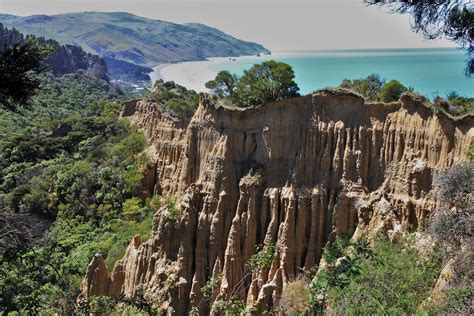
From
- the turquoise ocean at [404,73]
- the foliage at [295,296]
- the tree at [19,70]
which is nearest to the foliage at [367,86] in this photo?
the turquoise ocean at [404,73]

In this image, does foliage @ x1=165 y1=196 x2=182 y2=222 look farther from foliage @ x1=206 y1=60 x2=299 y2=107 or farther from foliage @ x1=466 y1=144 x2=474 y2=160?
foliage @ x1=466 y1=144 x2=474 y2=160

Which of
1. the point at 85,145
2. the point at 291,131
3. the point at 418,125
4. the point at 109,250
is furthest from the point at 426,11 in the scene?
the point at 85,145

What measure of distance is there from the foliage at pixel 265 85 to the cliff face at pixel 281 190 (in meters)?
2.55

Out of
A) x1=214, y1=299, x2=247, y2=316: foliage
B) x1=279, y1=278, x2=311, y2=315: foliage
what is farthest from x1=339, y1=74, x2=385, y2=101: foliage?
x1=214, y1=299, x2=247, y2=316: foliage

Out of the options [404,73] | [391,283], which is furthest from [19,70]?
[404,73]

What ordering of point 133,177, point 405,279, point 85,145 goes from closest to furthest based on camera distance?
1. point 405,279
2. point 133,177
3. point 85,145

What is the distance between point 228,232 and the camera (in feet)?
74.4

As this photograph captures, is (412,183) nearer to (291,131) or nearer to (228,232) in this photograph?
(291,131)

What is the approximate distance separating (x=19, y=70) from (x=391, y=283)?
1039 cm

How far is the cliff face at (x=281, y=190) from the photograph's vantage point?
61.6 feet

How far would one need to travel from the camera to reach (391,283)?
1326 centimetres

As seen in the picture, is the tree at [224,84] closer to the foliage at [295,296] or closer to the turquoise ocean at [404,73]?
the turquoise ocean at [404,73]

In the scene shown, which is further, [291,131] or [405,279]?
[291,131]

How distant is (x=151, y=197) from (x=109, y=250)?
18.1 feet
